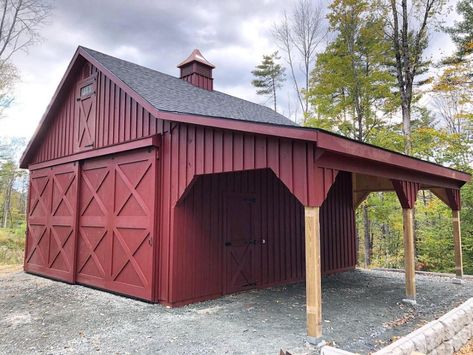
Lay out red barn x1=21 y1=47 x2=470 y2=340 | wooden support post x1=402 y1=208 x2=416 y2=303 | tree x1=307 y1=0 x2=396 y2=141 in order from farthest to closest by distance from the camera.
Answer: tree x1=307 y1=0 x2=396 y2=141, wooden support post x1=402 y1=208 x2=416 y2=303, red barn x1=21 y1=47 x2=470 y2=340

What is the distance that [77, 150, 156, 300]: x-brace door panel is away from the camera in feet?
19.9

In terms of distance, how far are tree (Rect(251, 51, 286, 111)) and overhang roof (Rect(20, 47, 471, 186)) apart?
46.6ft

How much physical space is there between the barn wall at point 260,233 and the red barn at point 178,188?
2 centimetres

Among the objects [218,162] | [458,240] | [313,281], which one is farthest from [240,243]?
[458,240]

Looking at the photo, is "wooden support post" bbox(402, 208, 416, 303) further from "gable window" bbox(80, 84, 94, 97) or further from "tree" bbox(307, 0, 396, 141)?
"tree" bbox(307, 0, 396, 141)

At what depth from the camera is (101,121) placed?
24.1 ft

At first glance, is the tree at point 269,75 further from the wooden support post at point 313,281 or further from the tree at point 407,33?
the wooden support post at point 313,281

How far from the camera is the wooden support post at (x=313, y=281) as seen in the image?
155 inches

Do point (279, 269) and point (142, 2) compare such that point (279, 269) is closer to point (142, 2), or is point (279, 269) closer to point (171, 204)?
point (171, 204)

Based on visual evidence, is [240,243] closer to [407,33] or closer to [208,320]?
[208,320]

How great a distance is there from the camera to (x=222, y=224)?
21.3 ft

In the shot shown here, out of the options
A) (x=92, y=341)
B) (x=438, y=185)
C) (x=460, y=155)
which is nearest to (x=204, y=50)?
(x=460, y=155)

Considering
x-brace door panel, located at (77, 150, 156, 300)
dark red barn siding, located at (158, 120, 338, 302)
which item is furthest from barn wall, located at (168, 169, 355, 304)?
x-brace door panel, located at (77, 150, 156, 300)

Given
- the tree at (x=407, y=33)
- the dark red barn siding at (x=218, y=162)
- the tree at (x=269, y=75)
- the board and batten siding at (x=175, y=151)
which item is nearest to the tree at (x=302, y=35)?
the tree at (x=407, y=33)
